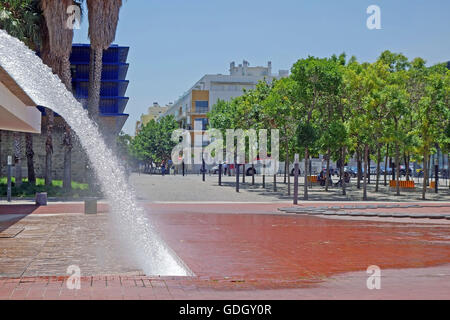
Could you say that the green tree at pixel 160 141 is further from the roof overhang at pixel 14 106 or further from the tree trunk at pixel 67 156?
the roof overhang at pixel 14 106

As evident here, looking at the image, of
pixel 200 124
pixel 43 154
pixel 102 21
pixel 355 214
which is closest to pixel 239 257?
pixel 355 214

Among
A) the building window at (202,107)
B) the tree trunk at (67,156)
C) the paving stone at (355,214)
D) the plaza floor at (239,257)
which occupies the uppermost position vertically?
the building window at (202,107)

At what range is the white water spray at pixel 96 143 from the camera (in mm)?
10045

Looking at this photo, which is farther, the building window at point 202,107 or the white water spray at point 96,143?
the building window at point 202,107

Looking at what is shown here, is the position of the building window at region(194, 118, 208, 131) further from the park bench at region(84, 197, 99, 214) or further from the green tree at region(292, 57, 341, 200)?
the park bench at region(84, 197, 99, 214)

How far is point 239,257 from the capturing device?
11016 mm

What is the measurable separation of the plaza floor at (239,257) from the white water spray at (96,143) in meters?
0.34

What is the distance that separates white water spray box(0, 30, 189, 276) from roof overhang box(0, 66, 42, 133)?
0.23 metres

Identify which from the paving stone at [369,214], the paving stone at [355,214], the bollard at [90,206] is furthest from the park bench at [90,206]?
the paving stone at [369,214]

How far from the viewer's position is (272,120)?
34188 mm

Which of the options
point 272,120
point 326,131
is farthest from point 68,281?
point 272,120

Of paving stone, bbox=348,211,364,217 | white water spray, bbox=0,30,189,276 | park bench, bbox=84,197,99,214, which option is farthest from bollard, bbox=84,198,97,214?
paving stone, bbox=348,211,364,217
